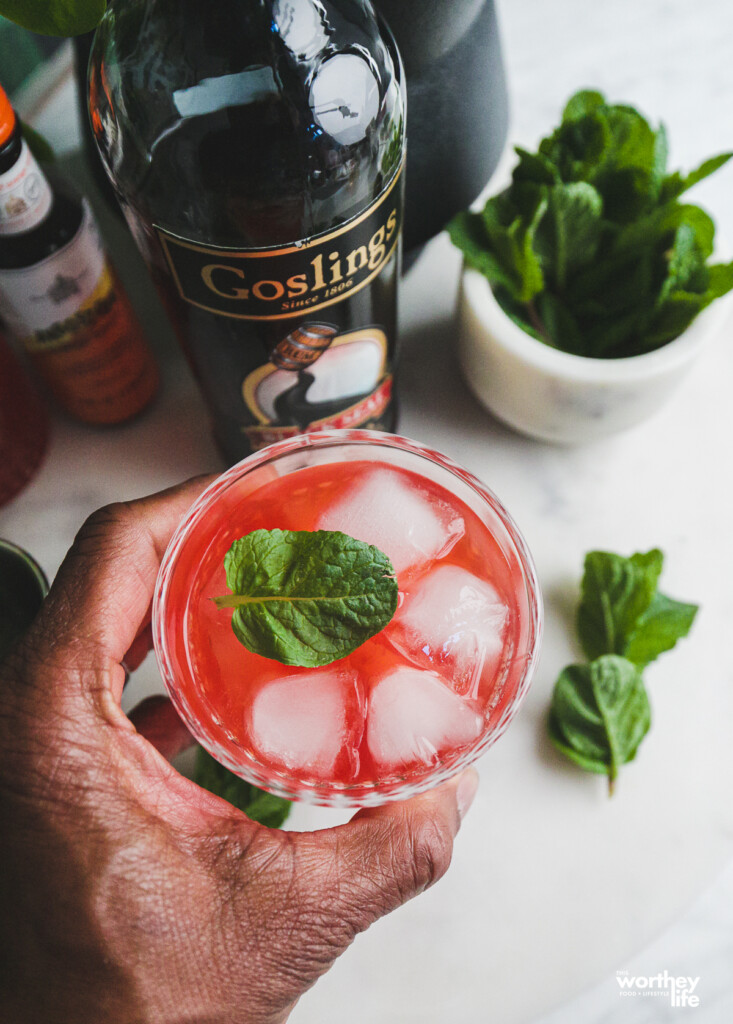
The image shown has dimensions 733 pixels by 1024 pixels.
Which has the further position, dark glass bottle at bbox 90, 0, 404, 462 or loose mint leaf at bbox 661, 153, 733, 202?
loose mint leaf at bbox 661, 153, 733, 202

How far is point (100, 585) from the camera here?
0.74 m

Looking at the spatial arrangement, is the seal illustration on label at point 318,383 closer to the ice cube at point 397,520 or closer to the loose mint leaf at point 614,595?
the ice cube at point 397,520

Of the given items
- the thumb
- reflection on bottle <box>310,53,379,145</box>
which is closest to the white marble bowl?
reflection on bottle <box>310,53,379,145</box>

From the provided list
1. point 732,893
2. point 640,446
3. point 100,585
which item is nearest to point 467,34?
point 640,446

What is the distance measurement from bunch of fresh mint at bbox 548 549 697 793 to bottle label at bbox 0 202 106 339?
0.62m

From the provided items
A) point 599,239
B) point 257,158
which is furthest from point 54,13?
point 599,239

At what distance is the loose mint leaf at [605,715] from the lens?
94 centimetres

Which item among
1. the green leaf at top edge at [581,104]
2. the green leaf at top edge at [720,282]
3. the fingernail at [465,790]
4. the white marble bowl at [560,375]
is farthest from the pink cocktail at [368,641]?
the green leaf at top edge at [581,104]

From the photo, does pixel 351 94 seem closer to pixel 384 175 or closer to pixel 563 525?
pixel 384 175

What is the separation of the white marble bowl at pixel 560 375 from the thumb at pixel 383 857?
0.45 meters

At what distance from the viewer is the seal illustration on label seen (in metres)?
0.80

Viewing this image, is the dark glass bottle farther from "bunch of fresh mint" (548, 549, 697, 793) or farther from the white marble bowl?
"bunch of fresh mint" (548, 549, 697, 793)

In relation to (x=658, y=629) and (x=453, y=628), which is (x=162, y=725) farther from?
(x=658, y=629)

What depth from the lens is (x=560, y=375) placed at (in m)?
0.93
